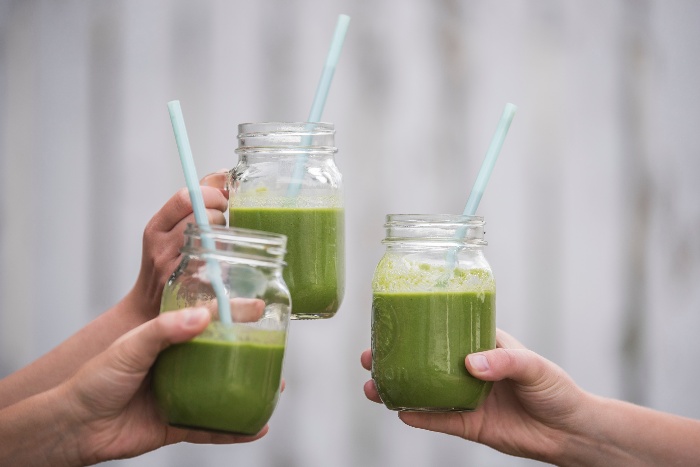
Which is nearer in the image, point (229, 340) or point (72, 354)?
point (229, 340)

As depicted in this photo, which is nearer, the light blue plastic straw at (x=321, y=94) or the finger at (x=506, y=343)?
the light blue plastic straw at (x=321, y=94)

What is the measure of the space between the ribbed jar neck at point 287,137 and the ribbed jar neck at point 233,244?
0.25 metres

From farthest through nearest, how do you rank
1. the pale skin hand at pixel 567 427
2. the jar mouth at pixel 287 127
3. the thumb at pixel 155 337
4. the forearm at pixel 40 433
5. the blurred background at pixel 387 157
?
the blurred background at pixel 387 157, the pale skin hand at pixel 567 427, the jar mouth at pixel 287 127, the forearm at pixel 40 433, the thumb at pixel 155 337

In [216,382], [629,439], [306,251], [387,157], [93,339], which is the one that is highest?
[387,157]

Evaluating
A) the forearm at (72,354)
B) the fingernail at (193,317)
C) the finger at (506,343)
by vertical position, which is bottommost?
the forearm at (72,354)

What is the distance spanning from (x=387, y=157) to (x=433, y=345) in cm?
150

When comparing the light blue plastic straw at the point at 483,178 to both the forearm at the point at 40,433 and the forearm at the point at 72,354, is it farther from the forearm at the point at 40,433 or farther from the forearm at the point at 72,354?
the forearm at the point at 72,354

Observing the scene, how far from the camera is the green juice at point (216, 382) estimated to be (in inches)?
46.6

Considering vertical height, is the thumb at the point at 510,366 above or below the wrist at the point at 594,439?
above

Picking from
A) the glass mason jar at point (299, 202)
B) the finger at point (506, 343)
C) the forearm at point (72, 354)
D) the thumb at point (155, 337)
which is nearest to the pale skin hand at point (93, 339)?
the forearm at point (72, 354)

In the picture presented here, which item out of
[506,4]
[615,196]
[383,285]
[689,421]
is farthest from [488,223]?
[383,285]

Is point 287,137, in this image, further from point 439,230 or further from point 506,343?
point 506,343

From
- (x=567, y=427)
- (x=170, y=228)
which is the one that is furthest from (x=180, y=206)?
(x=567, y=427)

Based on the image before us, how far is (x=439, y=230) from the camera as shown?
1398mm
